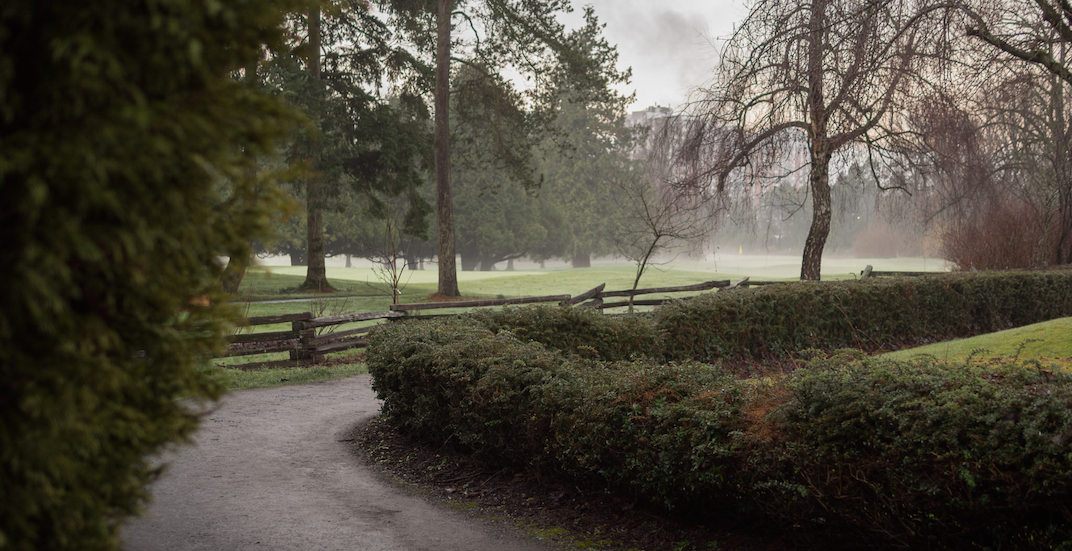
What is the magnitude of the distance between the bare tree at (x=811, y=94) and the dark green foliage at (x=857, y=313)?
3540mm

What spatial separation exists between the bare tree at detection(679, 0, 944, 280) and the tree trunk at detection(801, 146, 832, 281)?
25mm

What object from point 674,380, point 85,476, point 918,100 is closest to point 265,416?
point 674,380

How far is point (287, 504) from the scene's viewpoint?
6852 millimetres

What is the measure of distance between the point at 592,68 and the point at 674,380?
75.6ft

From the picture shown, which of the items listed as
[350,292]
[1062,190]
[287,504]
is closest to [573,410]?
[287,504]

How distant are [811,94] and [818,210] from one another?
4854 mm

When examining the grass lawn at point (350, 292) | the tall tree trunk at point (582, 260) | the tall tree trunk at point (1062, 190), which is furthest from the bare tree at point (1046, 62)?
the tall tree trunk at point (582, 260)

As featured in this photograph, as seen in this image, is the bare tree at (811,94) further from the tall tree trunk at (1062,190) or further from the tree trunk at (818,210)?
the tall tree trunk at (1062,190)

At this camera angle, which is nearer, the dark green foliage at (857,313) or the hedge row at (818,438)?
the hedge row at (818,438)

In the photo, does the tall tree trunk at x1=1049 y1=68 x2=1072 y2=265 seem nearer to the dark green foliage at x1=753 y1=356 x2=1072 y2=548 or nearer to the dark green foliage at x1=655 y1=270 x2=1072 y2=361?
the dark green foliage at x1=655 y1=270 x2=1072 y2=361

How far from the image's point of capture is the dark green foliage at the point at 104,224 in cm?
216

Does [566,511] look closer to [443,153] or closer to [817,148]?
[817,148]

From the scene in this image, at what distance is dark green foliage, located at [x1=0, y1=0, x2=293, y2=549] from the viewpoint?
2156 millimetres

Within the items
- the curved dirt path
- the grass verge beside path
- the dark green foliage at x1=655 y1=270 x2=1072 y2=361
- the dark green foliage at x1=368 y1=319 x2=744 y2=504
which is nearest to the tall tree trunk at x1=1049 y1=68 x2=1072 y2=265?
the dark green foliage at x1=655 y1=270 x2=1072 y2=361
